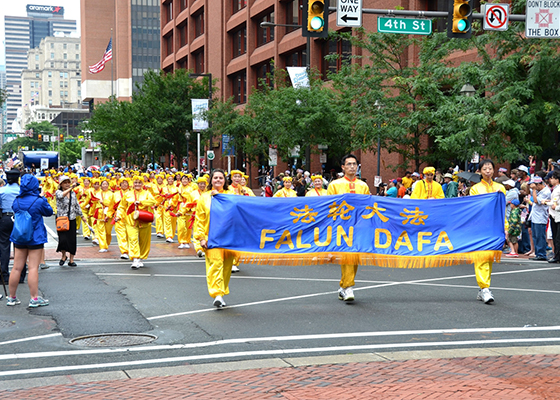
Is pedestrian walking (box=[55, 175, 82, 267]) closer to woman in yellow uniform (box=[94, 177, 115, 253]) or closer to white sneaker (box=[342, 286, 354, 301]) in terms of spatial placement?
woman in yellow uniform (box=[94, 177, 115, 253])

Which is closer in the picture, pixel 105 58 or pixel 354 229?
pixel 354 229

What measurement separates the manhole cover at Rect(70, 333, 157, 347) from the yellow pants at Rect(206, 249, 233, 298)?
5.38 ft

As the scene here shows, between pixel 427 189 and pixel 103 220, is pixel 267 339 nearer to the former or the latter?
pixel 427 189

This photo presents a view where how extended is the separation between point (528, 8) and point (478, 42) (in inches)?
254

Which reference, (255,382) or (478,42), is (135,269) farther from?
(478,42)

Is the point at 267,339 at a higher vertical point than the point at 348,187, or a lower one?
lower

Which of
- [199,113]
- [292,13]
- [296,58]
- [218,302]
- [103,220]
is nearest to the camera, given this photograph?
[218,302]

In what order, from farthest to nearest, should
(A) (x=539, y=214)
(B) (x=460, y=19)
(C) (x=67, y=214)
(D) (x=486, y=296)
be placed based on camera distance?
(A) (x=539, y=214)
(C) (x=67, y=214)
(B) (x=460, y=19)
(D) (x=486, y=296)

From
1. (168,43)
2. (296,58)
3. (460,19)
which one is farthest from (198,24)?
(460,19)

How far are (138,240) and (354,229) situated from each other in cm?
594

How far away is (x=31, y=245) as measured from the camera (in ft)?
32.4

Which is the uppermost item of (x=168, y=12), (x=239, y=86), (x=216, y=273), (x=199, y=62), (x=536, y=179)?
(x=168, y=12)

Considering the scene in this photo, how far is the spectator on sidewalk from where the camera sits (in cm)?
1600

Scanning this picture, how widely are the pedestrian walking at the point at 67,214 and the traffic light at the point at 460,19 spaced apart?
8344mm
